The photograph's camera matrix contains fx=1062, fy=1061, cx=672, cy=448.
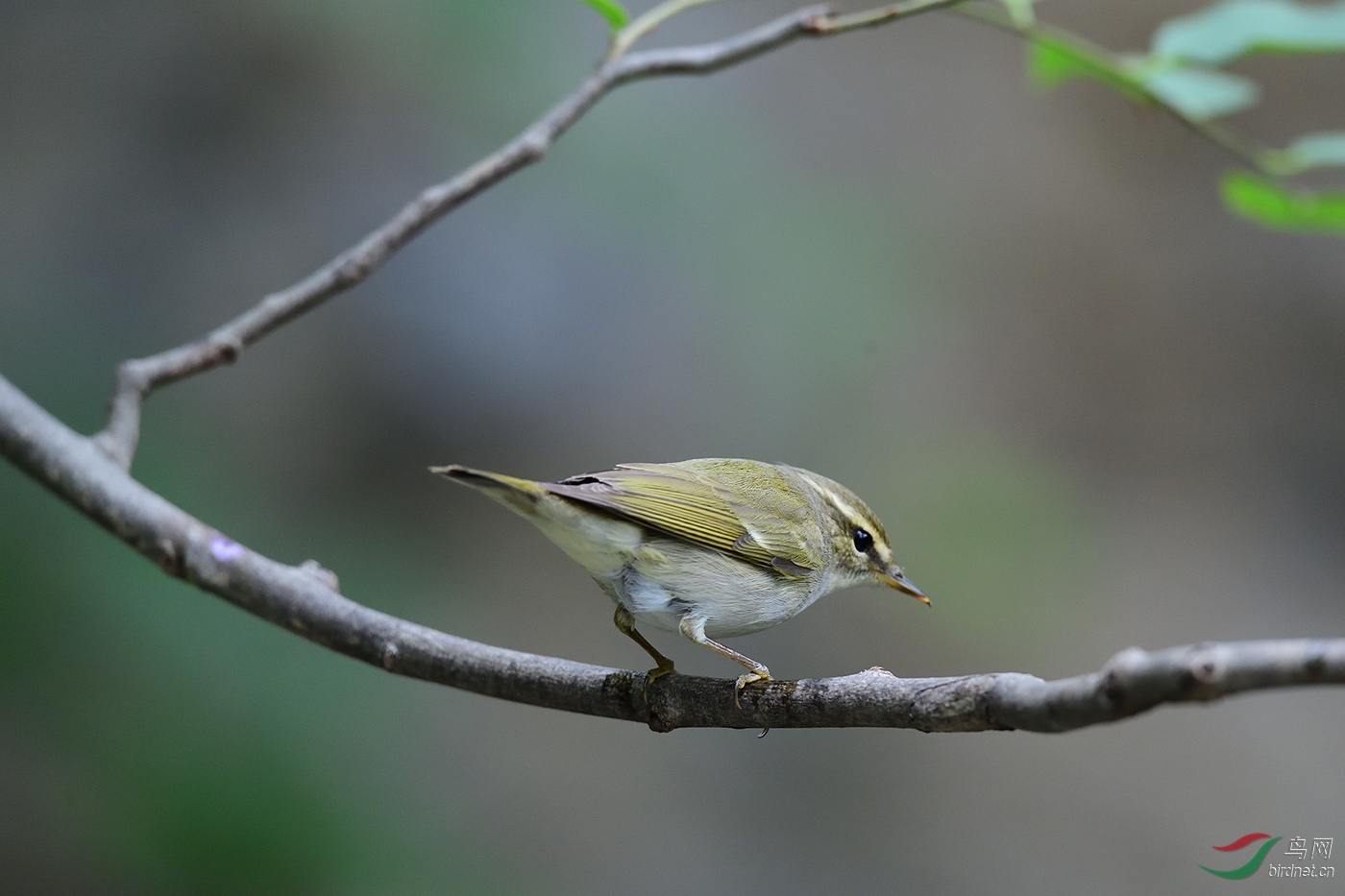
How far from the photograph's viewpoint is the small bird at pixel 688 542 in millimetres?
2586

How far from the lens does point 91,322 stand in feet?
16.9

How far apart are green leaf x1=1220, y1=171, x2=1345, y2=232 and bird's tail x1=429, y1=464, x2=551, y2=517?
161 cm

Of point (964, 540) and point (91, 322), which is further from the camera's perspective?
point (964, 540)

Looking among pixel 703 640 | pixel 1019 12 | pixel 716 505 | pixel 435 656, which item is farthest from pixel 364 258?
pixel 1019 12

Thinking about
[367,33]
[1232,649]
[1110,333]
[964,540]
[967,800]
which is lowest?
[967,800]

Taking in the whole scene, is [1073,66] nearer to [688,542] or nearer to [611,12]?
[611,12]

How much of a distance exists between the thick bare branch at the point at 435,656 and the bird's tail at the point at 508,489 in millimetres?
323

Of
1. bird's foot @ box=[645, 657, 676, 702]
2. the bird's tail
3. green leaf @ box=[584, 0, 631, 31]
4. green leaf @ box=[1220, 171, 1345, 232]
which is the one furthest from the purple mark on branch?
green leaf @ box=[1220, 171, 1345, 232]

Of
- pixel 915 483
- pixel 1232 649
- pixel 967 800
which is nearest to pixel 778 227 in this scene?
pixel 915 483

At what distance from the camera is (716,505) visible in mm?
2891

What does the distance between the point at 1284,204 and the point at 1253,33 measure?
358mm

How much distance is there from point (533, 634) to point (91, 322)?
280 centimetres

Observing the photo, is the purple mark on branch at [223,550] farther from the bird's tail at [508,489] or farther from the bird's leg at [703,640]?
the bird's leg at [703,640]

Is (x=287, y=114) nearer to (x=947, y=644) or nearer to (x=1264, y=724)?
(x=947, y=644)
